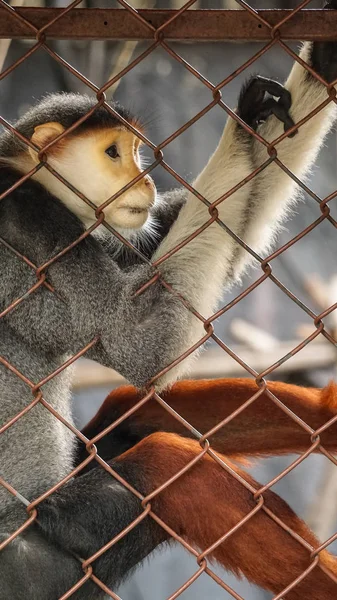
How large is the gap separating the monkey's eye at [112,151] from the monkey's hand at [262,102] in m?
0.47

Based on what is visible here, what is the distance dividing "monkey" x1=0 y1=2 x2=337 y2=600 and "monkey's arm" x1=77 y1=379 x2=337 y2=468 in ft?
0.88

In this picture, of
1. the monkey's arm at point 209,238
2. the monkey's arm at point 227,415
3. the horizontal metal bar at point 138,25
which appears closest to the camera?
the horizontal metal bar at point 138,25

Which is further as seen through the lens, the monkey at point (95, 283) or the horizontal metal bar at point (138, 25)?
the monkey at point (95, 283)

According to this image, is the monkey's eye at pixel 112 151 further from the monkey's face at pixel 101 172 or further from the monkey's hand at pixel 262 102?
the monkey's hand at pixel 262 102

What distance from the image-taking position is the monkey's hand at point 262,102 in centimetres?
294

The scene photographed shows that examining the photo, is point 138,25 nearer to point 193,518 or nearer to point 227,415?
point 193,518

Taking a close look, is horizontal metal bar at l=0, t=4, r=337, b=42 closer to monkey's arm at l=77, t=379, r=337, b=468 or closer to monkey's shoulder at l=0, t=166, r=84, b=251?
monkey's shoulder at l=0, t=166, r=84, b=251

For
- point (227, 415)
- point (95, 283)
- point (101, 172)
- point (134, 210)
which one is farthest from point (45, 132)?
point (227, 415)

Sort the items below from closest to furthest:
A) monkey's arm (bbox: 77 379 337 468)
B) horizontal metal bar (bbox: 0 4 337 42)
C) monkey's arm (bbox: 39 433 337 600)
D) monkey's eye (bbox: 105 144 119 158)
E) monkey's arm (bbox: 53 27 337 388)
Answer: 1. horizontal metal bar (bbox: 0 4 337 42)
2. monkey's arm (bbox: 39 433 337 600)
3. monkey's arm (bbox: 53 27 337 388)
4. monkey's eye (bbox: 105 144 119 158)
5. monkey's arm (bbox: 77 379 337 468)

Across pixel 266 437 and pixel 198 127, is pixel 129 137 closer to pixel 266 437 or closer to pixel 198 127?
pixel 266 437

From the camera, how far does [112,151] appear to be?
10.6 ft

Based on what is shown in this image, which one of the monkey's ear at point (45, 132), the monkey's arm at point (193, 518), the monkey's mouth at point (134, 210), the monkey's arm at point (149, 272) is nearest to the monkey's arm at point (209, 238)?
the monkey's arm at point (149, 272)

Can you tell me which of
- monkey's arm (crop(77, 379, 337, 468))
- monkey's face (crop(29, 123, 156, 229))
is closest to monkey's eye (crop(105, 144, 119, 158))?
monkey's face (crop(29, 123, 156, 229))

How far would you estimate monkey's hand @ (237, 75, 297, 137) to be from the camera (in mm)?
2938
